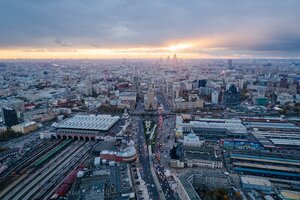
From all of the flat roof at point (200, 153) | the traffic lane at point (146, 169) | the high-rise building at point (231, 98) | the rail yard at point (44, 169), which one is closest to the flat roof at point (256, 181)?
the flat roof at point (200, 153)

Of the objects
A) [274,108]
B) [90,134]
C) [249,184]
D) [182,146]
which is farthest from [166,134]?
[274,108]

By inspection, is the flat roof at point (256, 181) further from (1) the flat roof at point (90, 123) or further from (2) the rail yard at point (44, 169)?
(1) the flat roof at point (90, 123)

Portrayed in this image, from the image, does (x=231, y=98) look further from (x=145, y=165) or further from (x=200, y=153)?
(x=145, y=165)

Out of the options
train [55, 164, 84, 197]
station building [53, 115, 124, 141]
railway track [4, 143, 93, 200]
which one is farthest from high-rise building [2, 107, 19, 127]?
train [55, 164, 84, 197]

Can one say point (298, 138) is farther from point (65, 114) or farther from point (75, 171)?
point (65, 114)

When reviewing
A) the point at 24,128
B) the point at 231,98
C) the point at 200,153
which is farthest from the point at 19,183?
the point at 231,98

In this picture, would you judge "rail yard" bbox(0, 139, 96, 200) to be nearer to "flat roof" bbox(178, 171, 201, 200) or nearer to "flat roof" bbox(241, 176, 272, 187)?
"flat roof" bbox(178, 171, 201, 200)
